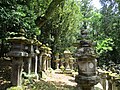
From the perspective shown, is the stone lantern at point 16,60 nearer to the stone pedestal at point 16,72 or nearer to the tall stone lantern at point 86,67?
the stone pedestal at point 16,72

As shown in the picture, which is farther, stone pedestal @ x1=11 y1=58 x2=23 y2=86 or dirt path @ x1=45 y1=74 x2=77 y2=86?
dirt path @ x1=45 y1=74 x2=77 y2=86

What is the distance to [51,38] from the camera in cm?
2523

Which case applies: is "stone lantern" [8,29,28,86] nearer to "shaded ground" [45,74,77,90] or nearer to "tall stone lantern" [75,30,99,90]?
"tall stone lantern" [75,30,99,90]

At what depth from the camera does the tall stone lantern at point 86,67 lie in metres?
5.92

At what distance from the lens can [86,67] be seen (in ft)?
19.9

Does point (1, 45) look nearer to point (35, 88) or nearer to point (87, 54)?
point (35, 88)

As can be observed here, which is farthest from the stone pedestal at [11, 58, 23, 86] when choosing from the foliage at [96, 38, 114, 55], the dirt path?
the foliage at [96, 38, 114, 55]

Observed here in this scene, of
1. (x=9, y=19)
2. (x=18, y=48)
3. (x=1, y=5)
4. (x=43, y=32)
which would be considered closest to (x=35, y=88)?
(x=18, y=48)

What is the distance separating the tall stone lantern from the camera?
5.92 meters

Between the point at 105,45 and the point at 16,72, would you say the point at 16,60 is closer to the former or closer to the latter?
the point at 16,72

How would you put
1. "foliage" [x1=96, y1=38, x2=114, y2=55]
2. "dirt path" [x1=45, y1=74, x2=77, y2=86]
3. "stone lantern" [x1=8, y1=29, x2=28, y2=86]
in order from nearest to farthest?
1. "stone lantern" [x1=8, y1=29, x2=28, y2=86]
2. "dirt path" [x1=45, y1=74, x2=77, y2=86]
3. "foliage" [x1=96, y1=38, x2=114, y2=55]

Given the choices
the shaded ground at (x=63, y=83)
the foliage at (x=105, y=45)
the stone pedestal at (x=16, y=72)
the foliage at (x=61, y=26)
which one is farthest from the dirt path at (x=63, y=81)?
the foliage at (x=105, y=45)

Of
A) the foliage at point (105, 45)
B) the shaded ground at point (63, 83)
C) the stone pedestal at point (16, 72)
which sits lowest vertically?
the shaded ground at point (63, 83)

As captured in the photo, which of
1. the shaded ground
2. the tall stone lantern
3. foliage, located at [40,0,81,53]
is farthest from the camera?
foliage, located at [40,0,81,53]
